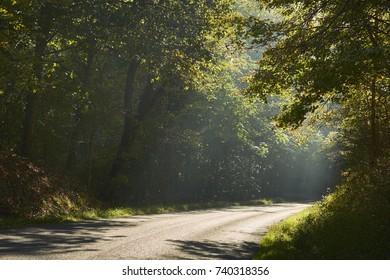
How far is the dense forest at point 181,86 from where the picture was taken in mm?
13672

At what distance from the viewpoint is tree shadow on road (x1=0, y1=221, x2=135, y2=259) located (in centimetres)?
969

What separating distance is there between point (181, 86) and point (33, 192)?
555 inches

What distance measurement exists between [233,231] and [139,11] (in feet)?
34.9

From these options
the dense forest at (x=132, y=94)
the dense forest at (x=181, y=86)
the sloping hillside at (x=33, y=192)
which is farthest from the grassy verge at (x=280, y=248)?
the sloping hillside at (x=33, y=192)

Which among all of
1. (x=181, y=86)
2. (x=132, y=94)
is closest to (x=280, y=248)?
(x=181, y=86)

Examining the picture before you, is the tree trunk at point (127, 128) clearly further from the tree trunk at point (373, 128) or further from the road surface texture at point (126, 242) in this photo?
the tree trunk at point (373, 128)

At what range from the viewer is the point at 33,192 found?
63.4ft

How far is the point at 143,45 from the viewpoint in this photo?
71.0ft

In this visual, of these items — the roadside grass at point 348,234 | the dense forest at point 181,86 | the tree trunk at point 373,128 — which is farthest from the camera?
the tree trunk at point 373,128

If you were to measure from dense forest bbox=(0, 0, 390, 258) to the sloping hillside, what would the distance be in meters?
0.33

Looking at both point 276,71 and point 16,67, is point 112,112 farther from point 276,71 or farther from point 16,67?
point 276,71

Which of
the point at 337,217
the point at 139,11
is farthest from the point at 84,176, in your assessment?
the point at 337,217

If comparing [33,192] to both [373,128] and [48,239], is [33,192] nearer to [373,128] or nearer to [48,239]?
[48,239]

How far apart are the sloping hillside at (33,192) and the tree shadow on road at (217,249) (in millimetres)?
7532
